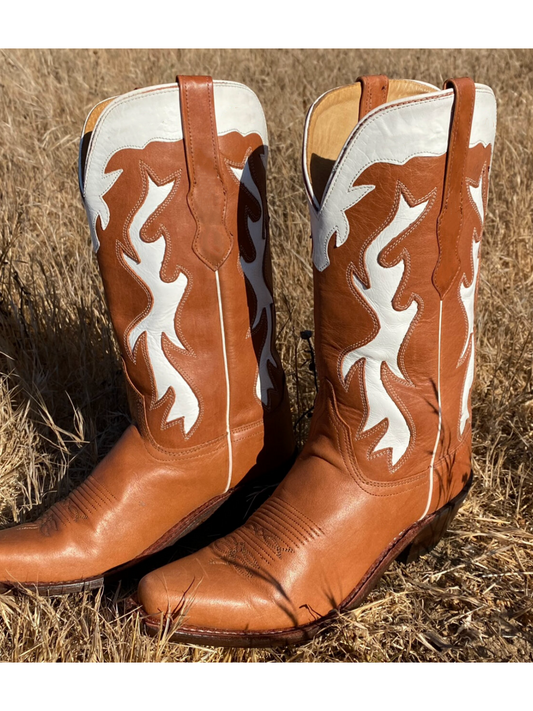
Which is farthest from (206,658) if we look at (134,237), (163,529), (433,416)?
(134,237)

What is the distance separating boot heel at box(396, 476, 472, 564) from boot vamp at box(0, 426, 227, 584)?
51cm

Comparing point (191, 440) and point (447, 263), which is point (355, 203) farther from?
point (191, 440)

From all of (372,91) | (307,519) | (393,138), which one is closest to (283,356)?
(307,519)

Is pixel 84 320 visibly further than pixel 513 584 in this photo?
Yes

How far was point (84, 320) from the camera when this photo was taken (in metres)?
2.44

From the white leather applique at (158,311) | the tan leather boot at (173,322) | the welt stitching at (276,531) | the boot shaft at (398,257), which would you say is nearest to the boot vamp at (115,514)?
the tan leather boot at (173,322)

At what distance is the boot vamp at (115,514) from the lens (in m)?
1.62

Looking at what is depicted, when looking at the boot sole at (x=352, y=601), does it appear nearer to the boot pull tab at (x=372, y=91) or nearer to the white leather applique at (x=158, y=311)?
the white leather applique at (x=158, y=311)

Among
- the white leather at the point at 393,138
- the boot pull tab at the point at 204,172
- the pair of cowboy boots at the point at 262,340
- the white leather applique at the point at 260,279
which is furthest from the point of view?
the white leather applique at the point at 260,279

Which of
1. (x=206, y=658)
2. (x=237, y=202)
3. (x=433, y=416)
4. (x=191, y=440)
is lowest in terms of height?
(x=206, y=658)

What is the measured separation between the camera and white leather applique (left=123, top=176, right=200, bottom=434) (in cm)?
149

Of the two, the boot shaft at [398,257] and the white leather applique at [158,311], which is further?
the white leather applique at [158,311]

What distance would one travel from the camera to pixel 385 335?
142cm

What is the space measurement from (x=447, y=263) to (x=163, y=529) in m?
0.97
